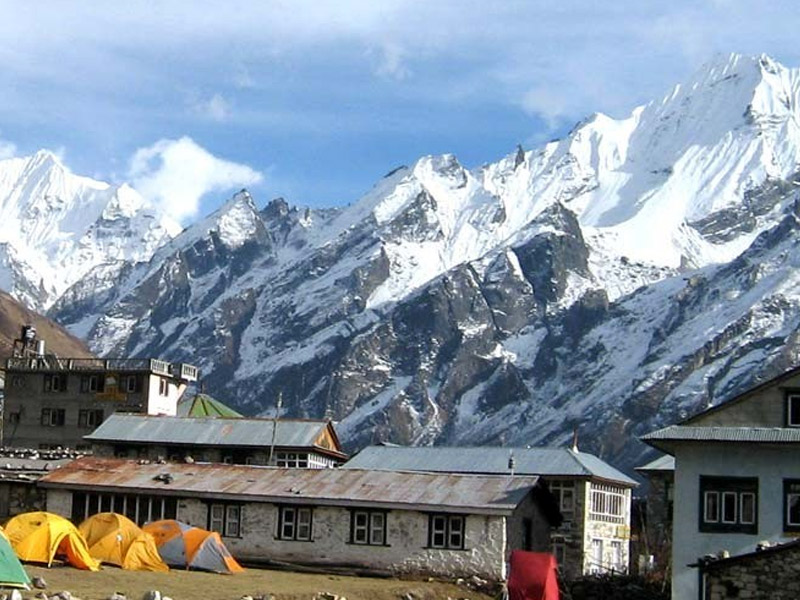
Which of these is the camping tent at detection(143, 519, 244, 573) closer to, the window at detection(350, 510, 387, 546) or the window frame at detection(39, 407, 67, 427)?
the window at detection(350, 510, 387, 546)

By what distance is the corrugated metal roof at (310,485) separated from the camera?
7194cm

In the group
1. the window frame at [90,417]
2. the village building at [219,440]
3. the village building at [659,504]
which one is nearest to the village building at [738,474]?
the village building at [659,504]

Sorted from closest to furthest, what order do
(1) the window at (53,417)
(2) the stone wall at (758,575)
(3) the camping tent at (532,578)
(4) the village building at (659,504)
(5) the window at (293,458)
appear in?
(2) the stone wall at (758,575)
(3) the camping tent at (532,578)
(4) the village building at (659,504)
(5) the window at (293,458)
(1) the window at (53,417)

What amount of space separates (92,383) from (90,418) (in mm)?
3260

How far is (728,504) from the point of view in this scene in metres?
65.3

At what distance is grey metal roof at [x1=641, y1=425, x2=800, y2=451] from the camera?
2530 inches

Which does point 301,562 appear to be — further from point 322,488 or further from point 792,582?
point 792,582

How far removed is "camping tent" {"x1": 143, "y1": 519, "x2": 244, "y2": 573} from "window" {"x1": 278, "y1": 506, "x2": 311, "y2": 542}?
5239mm

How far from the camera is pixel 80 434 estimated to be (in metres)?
140

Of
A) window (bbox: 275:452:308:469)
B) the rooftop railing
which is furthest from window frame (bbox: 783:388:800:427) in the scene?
the rooftop railing

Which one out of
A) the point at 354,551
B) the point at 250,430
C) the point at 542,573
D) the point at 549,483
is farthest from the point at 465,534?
the point at 250,430

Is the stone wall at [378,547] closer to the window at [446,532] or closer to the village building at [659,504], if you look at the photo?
the window at [446,532]

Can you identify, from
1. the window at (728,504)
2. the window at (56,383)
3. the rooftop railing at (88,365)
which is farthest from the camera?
the rooftop railing at (88,365)

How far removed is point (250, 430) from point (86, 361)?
4354 centimetres
